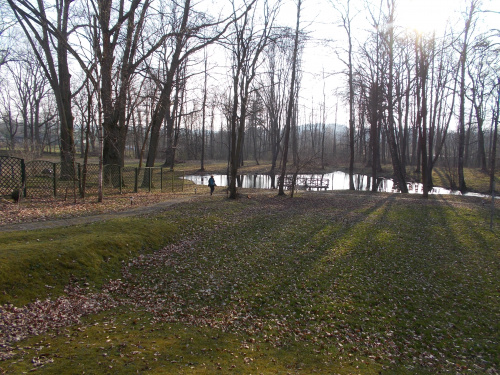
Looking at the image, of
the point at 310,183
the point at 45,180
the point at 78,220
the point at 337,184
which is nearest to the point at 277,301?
the point at 78,220

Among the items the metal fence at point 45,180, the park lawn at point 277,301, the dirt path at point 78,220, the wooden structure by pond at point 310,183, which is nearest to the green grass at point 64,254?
the park lawn at point 277,301

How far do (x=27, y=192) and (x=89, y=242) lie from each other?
27.5 ft

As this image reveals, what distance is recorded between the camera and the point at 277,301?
6.59m

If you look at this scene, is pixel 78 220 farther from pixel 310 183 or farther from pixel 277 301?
pixel 310 183

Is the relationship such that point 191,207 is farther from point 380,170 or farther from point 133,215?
point 380,170

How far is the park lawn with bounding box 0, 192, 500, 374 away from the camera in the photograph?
14.5 feet

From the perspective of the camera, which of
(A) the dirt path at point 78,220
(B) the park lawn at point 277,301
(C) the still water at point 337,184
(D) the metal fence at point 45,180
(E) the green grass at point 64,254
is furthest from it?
(C) the still water at point 337,184

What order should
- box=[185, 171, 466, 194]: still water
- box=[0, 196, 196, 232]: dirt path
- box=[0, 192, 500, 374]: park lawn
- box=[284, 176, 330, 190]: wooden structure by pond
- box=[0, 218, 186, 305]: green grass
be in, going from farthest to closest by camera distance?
box=[284, 176, 330, 190]: wooden structure by pond → box=[185, 171, 466, 194]: still water → box=[0, 196, 196, 232]: dirt path → box=[0, 218, 186, 305]: green grass → box=[0, 192, 500, 374]: park lawn

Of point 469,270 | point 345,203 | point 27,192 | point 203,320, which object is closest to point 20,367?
point 203,320

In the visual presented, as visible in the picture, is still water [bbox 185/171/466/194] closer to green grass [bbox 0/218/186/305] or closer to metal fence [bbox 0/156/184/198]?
metal fence [bbox 0/156/184/198]

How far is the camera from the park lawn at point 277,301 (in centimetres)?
441

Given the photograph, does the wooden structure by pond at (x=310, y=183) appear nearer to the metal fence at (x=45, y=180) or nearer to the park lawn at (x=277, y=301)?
the metal fence at (x=45, y=180)

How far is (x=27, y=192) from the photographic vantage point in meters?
13.6

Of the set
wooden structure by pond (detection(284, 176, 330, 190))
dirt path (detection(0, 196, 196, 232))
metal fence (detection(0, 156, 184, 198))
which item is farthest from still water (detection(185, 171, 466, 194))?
dirt path (detection(0, 196, 196, 232))
